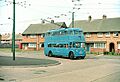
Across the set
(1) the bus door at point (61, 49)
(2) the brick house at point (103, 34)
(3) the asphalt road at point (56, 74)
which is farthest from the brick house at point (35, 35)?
(3) the asphalt road at point (56, 74)

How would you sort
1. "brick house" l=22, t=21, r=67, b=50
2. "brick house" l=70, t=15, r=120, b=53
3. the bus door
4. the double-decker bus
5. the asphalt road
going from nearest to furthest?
the asphalt road → the double-decker bus → the bus door → "brick house" l=70, t=15, r=120, b=53 → "brick house" l=22, t=21, r=67, b=50

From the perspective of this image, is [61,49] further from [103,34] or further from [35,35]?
[35,35]

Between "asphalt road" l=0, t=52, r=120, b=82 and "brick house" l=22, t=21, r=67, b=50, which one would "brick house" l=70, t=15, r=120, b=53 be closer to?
"brick house" l=22, t=21, r=67, b=50

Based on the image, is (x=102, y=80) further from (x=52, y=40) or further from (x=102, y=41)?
(x=102, y=41)

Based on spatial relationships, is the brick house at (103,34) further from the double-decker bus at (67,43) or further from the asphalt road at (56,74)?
the asphalt road at (56,74)

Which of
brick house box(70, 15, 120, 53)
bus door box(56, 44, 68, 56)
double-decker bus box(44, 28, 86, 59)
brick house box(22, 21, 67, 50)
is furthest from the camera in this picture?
brick house box(22, 21, 67, 50)

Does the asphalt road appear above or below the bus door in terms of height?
below

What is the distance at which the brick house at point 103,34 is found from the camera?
64688 mm

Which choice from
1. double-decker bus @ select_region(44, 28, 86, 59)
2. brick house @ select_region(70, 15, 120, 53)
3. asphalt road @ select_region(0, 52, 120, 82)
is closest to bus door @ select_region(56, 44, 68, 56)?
double-decker bus @ select_region(44, 28, 86, 59)

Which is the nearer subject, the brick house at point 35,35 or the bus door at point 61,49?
the bus door at point 61,49

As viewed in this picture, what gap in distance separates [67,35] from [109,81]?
75.5 ft

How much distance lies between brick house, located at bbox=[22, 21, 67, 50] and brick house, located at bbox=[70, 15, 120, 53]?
12.3 meters

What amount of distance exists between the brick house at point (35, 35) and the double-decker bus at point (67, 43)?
38.1 meters

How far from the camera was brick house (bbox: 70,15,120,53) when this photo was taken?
6469 cm
